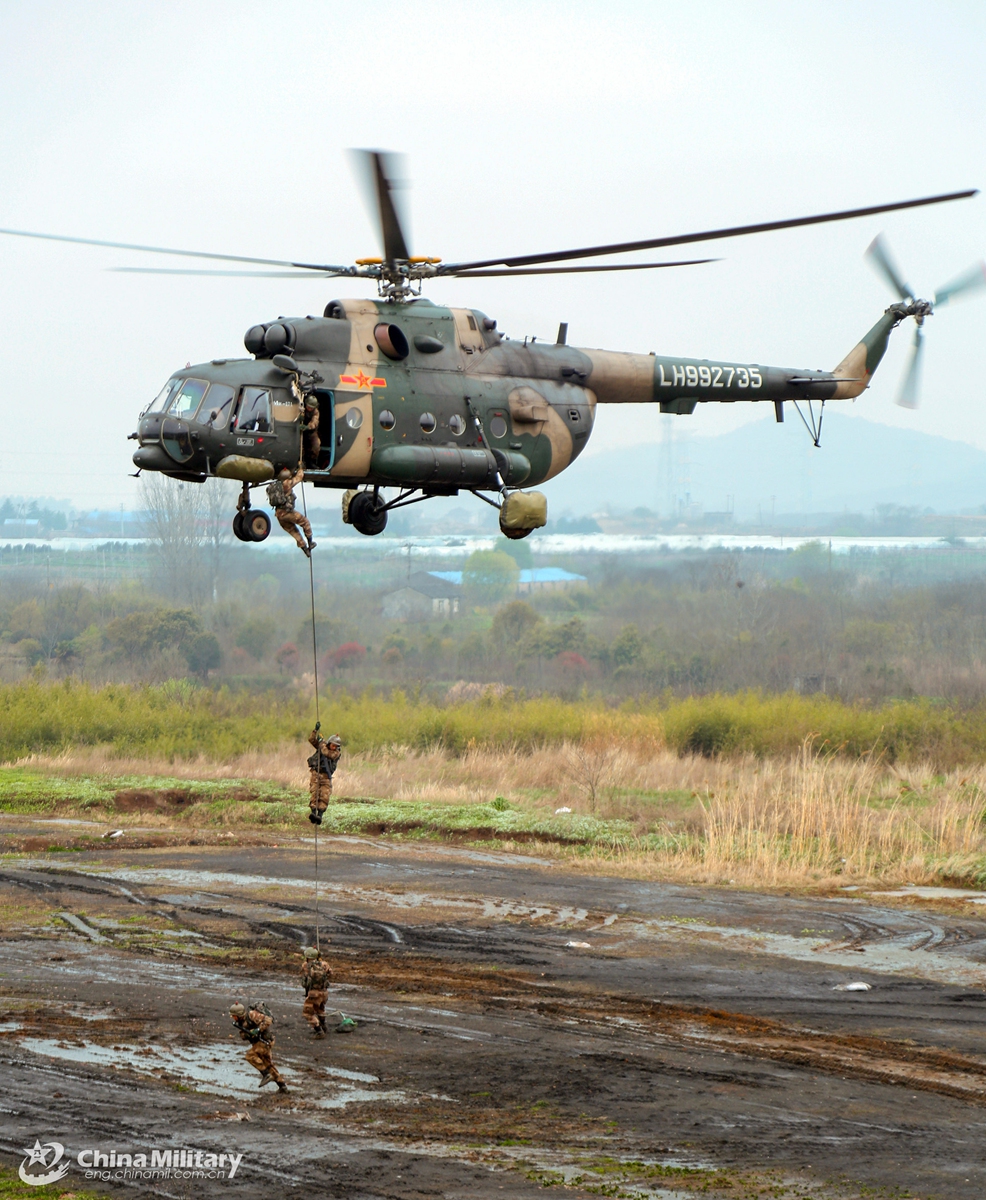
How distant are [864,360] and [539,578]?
32151 mm

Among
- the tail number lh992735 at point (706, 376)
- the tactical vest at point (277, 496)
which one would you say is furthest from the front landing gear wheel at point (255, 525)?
the tail number lh992735 at point (706, 376)

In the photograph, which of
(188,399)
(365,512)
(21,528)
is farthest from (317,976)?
(21,528)

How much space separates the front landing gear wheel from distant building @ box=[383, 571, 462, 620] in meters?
31.9

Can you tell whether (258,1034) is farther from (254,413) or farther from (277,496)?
(254,413)

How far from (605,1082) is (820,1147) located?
1.89 m

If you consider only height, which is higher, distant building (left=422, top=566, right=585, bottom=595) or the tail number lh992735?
the tail number lh992735

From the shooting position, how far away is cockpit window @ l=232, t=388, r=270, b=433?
11.7 metres

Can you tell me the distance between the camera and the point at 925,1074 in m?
10.5

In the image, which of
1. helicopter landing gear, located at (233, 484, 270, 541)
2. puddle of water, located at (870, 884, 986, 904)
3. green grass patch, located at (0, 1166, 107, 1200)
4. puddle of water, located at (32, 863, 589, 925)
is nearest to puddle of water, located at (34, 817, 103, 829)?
puddle of water, located at (32, 863, 589, 925)

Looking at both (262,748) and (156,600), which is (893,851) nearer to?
(262,748)

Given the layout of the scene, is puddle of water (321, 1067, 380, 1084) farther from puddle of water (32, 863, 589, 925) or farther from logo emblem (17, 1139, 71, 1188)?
puddle of water (32, 863, 589, 925)

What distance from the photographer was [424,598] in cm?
4591

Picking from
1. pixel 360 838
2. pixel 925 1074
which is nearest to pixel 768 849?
pixel 360 838

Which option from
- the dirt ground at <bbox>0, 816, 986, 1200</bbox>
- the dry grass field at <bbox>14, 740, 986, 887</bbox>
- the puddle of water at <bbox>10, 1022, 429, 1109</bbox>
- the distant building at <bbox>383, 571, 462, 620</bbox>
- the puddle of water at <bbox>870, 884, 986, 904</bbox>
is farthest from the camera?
the distant building at <bbox>383, 571, 462, 620</bbox>
